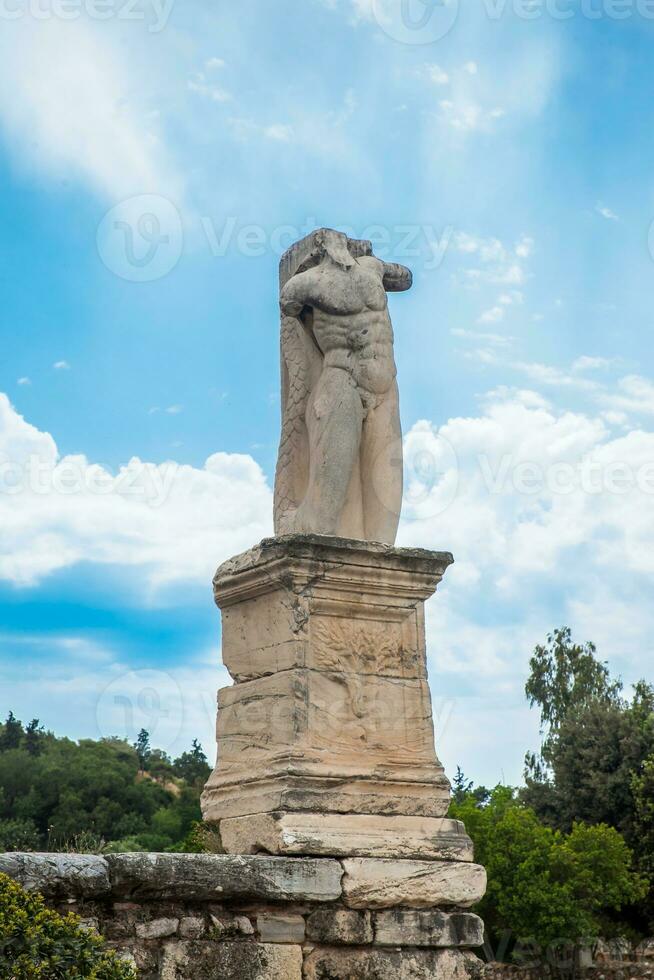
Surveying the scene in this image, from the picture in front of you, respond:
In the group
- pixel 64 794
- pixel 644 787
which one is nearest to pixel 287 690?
pixel 644 787

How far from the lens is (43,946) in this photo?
435 centimetres

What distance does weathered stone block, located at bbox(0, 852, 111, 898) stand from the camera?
15.7ft

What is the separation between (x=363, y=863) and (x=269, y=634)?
130 centimetres

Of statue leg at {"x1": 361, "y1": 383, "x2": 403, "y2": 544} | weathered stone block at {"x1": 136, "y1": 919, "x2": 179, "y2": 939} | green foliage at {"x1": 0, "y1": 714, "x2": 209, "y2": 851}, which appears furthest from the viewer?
green foliage at {"x1": 0, "y1": 714, "x2": 209, "y2": 851}

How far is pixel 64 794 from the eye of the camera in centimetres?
3744

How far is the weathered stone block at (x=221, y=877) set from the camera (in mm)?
5156

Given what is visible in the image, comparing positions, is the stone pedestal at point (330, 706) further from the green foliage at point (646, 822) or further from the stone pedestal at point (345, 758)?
the green foliage at point (646, 822)

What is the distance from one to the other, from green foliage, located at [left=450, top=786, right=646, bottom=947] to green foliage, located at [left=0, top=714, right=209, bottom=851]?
30.6 feet

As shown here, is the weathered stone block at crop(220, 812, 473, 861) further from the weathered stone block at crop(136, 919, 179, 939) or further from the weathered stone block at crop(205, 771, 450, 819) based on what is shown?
the weathered stone block at crop(136, 919, 179, 939)

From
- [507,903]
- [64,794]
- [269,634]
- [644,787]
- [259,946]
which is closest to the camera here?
[259,946]

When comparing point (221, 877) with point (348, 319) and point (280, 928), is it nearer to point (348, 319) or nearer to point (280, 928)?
point (280, 928)

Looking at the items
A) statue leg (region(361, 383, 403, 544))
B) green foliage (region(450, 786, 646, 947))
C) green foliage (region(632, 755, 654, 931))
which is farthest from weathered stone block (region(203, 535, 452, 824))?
green foliage (region(632, 755, 654, 931))

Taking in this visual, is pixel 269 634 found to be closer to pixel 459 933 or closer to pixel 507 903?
pixel 459 933

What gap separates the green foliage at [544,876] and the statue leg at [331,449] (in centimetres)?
1815
